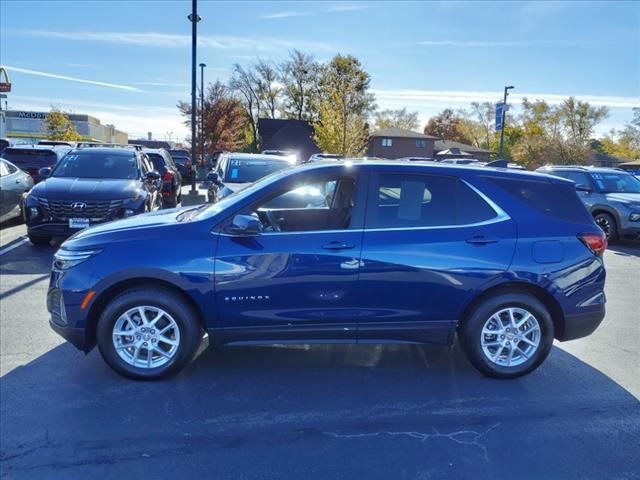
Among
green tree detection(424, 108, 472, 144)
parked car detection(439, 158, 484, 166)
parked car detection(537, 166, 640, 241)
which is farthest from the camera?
green tree detection(424, 108, 472, 144)

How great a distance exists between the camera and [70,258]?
3.94 metres

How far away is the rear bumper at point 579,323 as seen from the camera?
4188 millimetres

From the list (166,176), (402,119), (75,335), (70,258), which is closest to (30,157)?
(166,176)

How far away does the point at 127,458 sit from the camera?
301cm

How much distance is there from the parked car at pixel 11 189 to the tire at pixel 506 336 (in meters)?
9.72

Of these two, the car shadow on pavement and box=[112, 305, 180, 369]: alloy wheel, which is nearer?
the car shadow on pavement

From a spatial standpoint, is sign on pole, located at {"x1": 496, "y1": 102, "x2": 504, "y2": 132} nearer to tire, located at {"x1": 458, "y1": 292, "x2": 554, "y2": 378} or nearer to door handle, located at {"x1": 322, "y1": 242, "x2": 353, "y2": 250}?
tire, located at {"x1": 458, "y1": 292, "x2": 554, "y2": 378}

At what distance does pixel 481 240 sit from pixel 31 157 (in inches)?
561

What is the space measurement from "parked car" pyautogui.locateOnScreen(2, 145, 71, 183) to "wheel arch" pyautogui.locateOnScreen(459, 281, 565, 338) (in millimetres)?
13366

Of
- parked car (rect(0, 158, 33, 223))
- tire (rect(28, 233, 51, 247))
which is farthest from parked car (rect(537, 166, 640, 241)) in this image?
parked car (rect(0, 158, 33, 223))

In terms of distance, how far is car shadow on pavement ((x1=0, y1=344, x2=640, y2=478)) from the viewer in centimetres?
299

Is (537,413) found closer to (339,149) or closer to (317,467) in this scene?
(317,467)

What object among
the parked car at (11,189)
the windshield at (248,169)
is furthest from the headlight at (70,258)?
the parked car at (11,189)

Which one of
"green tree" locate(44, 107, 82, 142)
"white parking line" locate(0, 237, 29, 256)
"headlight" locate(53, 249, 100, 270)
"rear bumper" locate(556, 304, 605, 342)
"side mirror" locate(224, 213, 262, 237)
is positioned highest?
"green tree" locate(44, 107, 82, 142)
